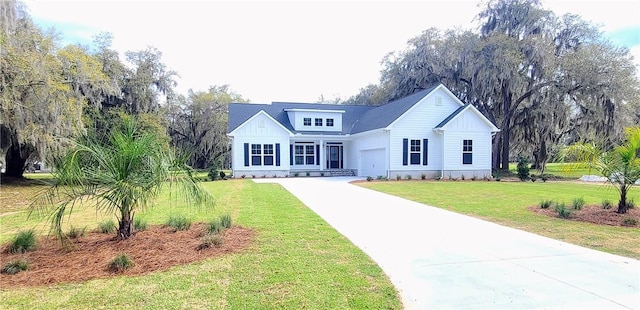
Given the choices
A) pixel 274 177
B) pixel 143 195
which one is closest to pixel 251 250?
pixel 143 195

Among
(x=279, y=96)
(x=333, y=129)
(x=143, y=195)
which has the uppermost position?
(x=279, y=96)

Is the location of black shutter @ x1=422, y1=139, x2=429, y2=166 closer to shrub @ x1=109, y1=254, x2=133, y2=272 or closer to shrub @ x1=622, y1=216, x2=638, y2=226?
shrub @ x1=622, y1=216, x2=638, y2=226

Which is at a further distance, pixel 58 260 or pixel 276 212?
pixel 276 212

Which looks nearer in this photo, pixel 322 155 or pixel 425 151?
pixel 425 151

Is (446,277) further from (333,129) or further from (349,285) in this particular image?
(333,129)

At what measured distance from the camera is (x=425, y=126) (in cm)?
2159

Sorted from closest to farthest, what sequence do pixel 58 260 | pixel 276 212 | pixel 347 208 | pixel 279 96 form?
pixel 58 260 → pixel 276 212 → pixel 347 208 → pixel 279 96

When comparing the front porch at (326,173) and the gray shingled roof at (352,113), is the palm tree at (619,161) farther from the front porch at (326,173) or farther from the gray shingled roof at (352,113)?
the front porch at (326,173)

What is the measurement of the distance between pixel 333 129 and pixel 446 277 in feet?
72.7

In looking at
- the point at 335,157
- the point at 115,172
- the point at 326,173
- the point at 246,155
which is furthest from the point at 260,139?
the point at 115,172

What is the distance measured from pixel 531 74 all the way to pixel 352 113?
1269 centimetres

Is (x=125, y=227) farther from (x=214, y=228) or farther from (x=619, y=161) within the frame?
(x=619, y=161)

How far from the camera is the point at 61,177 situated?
4805mm

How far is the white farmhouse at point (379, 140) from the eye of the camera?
2120 cm
